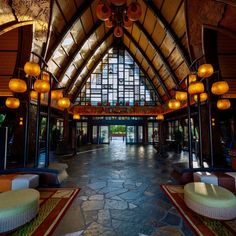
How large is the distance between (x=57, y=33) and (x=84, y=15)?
2283 mm

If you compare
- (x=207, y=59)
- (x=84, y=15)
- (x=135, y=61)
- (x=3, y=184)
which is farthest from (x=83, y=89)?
(x=3, y=184)

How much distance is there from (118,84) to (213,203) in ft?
51.1

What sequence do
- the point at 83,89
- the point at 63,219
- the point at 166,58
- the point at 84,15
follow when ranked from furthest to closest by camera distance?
the point at 83,89
the point at 166,58
the point at 84,15
the point at 63,219

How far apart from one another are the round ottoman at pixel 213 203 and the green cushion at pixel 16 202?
285cm

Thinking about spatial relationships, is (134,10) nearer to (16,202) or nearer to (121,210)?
(121,210)

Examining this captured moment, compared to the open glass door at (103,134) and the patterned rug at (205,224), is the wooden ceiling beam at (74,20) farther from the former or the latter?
the open glass door at (103,134)

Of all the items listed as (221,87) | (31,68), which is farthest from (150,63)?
(31,68)

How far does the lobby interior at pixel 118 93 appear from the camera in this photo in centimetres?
357

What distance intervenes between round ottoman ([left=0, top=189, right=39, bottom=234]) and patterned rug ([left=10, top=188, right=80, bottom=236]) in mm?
126

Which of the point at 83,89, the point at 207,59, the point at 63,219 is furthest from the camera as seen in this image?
the point at 83,89

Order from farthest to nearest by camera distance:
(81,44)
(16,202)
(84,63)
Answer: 1. (84,63)
2. (81,44)
3. (16,202)

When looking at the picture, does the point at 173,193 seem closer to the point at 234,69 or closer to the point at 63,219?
the point at 63,219

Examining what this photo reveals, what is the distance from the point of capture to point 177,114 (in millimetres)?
13609

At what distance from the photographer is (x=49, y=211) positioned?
3008mm
